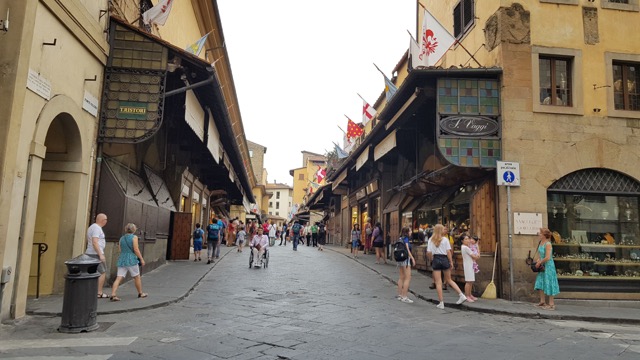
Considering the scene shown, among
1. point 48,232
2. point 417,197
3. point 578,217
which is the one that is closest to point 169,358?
point 48,232

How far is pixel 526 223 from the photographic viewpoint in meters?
10.4

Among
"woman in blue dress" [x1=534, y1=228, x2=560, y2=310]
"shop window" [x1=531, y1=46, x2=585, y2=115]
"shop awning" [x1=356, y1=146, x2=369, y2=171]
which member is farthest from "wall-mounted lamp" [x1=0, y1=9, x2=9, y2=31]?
"shop awning" [x1=356, y1=146, x2=369, y2=171]

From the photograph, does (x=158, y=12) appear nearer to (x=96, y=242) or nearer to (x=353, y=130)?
(x=96, y=242)

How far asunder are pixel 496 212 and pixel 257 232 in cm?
732

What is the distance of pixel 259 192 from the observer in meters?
70.5

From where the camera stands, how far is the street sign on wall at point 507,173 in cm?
1033

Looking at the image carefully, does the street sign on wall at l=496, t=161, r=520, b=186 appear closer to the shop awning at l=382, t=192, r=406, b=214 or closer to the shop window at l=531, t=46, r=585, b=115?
the shop window at l=531, t=46, r=585, b=115

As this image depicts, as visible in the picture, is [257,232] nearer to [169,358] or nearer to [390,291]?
[390,291]

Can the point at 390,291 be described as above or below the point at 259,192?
below

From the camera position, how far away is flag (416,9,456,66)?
11.0 metres

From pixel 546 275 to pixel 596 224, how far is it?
2783mm

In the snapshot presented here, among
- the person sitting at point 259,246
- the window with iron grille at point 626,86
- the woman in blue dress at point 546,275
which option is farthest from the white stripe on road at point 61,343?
the window with iron grille at point 626,86

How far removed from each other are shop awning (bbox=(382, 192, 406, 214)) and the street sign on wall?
26.3 feet

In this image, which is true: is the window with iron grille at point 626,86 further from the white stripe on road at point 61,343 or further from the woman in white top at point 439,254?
the white stripe on road at point 61,343
